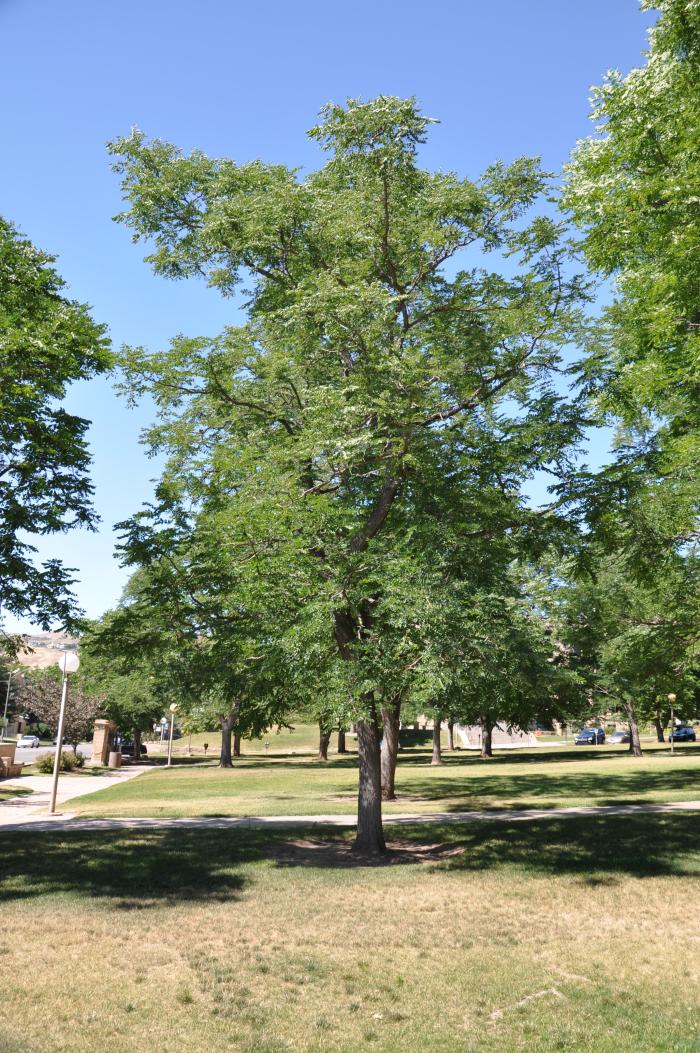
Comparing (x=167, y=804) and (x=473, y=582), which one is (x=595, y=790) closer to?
(x=167, y=804)

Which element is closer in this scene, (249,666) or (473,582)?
(473,582)

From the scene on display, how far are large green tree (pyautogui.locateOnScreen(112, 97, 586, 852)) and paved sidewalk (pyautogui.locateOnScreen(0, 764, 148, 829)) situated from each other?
9381mm

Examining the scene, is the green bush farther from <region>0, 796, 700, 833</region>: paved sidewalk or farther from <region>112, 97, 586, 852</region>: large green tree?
<region>112, 97, 586, 852</region>: large green tree

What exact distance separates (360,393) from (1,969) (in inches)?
338

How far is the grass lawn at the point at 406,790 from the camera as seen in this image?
21484mm

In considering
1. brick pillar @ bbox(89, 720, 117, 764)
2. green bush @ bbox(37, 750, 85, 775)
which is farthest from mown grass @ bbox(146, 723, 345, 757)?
green bush @ bbox(37, 750, 85, 775)

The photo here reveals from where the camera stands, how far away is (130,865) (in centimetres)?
1255

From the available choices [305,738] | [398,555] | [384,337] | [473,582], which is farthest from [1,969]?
[305,738]

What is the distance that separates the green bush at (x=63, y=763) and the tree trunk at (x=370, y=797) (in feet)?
86.4

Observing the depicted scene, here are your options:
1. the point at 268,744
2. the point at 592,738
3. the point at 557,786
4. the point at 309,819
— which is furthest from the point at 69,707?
the point at 592,738

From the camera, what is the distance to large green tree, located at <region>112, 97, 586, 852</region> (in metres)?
11.9

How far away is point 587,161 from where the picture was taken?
36.4 ft

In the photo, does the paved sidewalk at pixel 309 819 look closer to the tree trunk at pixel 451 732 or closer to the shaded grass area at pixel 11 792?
the shaded grass area at pixel 11 792

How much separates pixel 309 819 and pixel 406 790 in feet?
29.9
